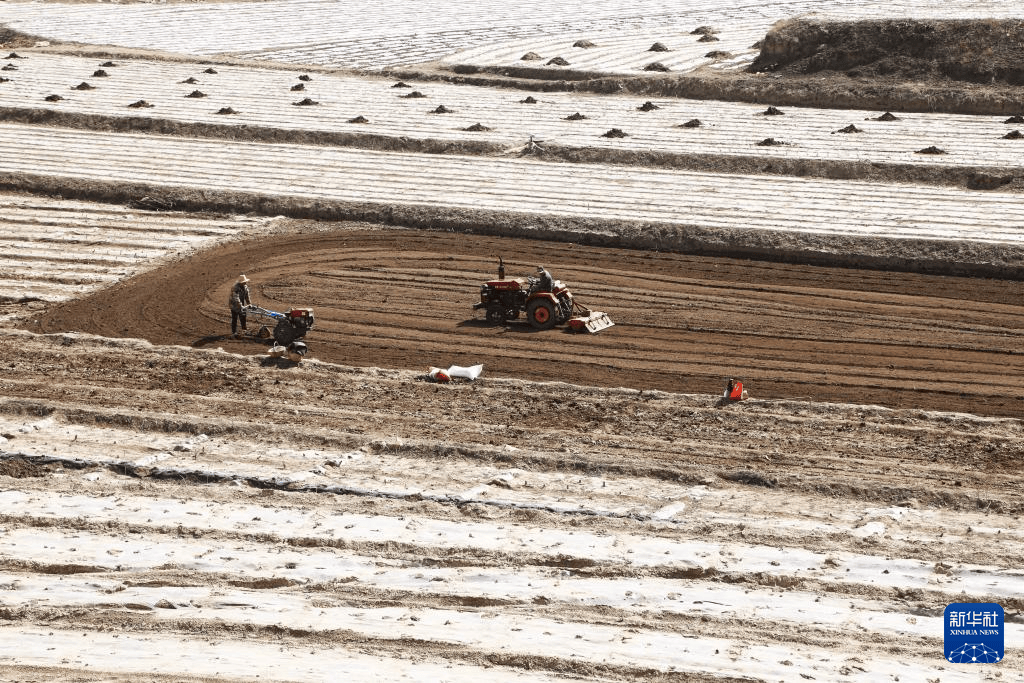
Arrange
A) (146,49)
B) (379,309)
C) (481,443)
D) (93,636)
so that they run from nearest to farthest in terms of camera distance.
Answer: (93,636) < (481,443) < (379,309) < (146,49)

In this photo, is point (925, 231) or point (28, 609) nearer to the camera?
point (28, 609)

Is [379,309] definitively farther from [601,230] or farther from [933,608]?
[933,608]

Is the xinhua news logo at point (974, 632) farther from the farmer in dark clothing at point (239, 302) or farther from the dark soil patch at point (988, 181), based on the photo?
the dark soil patch at point (988, 181)

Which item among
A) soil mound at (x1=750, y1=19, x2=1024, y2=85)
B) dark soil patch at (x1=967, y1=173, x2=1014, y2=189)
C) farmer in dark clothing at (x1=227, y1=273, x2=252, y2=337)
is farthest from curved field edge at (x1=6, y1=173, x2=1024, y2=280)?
soil mound at (x1=750, y1=19, x2=1024, y2=85)

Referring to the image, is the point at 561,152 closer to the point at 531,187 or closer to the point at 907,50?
the point at 531,187

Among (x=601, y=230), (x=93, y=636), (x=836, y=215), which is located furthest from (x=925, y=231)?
(x=93, y=636)

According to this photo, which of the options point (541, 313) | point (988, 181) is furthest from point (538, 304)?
point (988, 181)

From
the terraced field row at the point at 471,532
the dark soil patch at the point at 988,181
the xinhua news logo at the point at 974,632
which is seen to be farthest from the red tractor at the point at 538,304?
the dark soil patch at the point at 988,181
